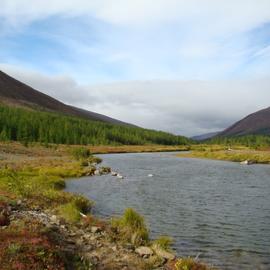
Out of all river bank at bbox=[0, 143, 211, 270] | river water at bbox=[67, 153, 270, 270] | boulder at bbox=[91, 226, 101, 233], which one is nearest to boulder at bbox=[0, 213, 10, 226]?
river bank at bbox=[0, 143, 211, 270]

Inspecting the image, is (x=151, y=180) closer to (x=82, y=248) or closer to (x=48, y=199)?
(x=48, y=199)

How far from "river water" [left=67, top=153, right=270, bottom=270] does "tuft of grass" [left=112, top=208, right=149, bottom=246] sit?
7.14 feet

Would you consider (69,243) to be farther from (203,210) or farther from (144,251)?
(203,210)

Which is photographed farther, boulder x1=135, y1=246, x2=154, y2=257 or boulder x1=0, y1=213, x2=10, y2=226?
boulder x1=0, y1=213, x2=10, y2=226

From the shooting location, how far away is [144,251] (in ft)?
63.5

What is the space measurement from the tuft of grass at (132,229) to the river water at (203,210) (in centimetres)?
218

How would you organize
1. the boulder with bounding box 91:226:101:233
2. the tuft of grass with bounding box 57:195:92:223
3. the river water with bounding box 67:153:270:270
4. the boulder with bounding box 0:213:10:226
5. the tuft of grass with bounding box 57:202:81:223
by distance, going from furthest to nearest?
the tuft of grass with bounding box 57:195:92:223 → the tuft of grass with bounding box 57:202:81:223 → the river water with bounding box 67:153:270:270 → the boulder with bounding box 91:226:101:233 → the boulder with bounding box 0:213:10:226

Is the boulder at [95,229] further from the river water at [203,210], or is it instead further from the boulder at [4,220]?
the boulder at [4,220]

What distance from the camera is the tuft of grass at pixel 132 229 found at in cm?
2156

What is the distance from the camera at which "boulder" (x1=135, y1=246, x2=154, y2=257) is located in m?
19.1

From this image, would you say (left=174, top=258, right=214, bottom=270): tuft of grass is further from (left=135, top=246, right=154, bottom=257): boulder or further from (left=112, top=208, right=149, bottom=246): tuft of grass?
(left=112, top=208, right=149, bottom=246): tuft of grass

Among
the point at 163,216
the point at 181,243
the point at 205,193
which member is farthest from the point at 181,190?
the point at 181,243

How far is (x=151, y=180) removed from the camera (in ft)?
189

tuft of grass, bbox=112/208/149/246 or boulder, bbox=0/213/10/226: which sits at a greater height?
boulder, bbox=0/213/10/226
